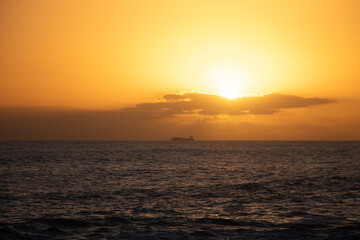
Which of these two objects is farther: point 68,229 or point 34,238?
point 68,229

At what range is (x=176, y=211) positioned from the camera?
23.7m

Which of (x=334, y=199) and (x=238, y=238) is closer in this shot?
(x=238, y=238)

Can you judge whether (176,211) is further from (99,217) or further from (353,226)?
(353,226)

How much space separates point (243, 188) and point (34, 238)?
73.1 feet

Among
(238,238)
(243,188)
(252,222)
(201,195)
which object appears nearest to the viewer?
(238,238)

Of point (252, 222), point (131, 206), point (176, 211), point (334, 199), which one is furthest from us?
point (334, 199)

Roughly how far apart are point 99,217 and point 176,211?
4.98 m

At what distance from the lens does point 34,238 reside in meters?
17.5

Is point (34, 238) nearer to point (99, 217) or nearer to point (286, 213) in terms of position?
point (99, 217)

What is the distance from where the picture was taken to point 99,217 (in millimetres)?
21891

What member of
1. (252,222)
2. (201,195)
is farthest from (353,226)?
(201,195)

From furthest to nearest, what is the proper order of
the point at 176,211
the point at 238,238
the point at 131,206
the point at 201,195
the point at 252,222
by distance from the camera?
the point at 201,195
the point at 131,206
the point at 176,211
the point at 252,222
the point at 238,238

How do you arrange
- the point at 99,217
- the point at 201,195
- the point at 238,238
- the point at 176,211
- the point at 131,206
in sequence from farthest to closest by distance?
A: the point at 201,195, the point at 131,206, the point at 176,211, the point at 99,217, the point at 238,238

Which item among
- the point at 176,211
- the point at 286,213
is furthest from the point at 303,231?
the point at 176,211
